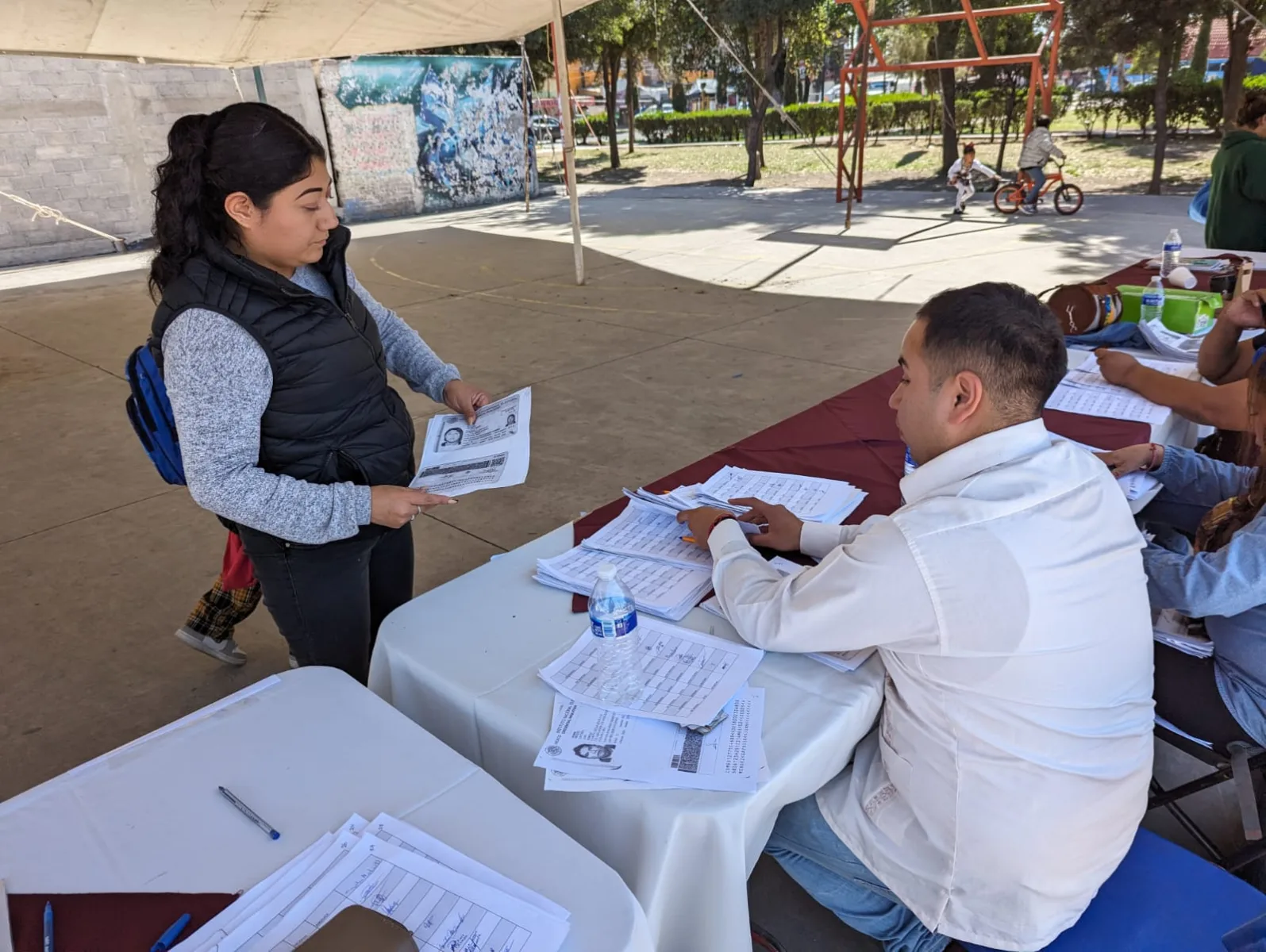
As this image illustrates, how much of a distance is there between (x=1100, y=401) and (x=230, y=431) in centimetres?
222

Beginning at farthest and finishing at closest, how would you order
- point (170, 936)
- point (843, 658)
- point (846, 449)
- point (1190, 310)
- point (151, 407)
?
point (1190, 310) < point (846, 449) < point (151, 407) < point (843, 658) < point (170, 936)

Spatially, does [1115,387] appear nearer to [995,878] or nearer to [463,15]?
[995,878]

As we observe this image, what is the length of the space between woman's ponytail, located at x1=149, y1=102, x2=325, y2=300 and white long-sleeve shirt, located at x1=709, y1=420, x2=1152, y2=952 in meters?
1.15

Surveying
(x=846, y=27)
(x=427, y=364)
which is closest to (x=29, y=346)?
(x=427, y=364)

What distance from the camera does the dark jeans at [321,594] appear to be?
169 cm

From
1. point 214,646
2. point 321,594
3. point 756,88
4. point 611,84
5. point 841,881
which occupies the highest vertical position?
point 611,84

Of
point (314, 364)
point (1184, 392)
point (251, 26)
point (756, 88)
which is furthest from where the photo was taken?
point (756, 88)

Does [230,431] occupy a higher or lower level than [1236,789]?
higher

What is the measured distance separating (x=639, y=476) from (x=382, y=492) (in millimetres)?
2380

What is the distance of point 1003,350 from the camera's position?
1.17 meters

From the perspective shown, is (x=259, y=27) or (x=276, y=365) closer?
(x=276, y=365)

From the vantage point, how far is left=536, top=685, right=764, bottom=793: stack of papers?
108 centimetres

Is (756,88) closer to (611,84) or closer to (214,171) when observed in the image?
(611,84)

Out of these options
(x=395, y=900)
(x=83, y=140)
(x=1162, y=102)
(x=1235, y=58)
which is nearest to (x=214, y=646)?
(x=395, y=900)
